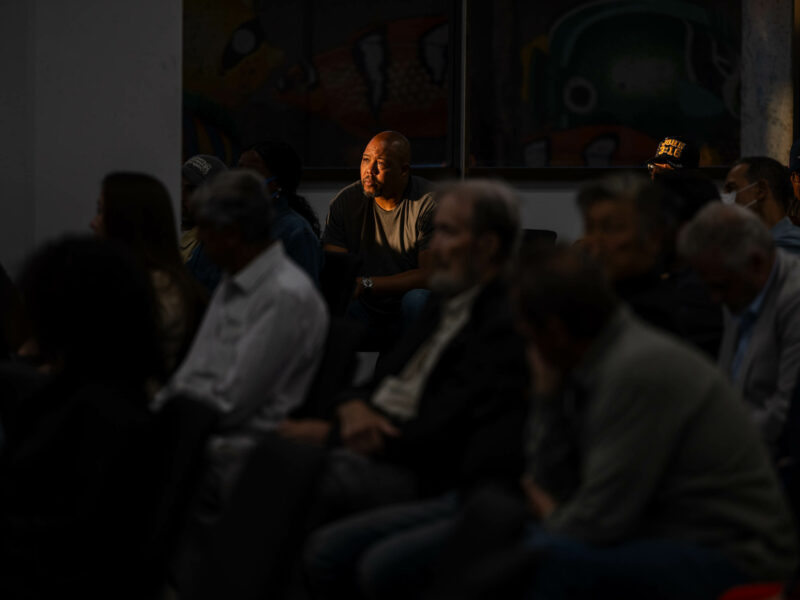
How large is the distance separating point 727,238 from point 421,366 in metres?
0.77

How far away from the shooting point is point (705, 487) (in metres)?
1.96

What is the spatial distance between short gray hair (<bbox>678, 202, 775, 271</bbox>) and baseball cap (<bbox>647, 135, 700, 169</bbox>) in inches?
107

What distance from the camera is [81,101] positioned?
4.67 meters

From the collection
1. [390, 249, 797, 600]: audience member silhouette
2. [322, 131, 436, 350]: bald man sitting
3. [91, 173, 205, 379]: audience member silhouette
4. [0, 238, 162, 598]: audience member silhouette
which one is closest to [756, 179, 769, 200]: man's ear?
[322, 131, 436, 350]: bald man sitting

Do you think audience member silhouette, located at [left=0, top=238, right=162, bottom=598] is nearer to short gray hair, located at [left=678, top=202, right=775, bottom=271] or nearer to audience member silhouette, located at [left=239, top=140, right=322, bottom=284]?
short gray hair, located at [left=678, top=202, right=775, bottom=271]

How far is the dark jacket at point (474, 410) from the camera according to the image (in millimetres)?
2408

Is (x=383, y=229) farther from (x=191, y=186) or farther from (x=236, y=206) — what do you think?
(x=236, y=206)

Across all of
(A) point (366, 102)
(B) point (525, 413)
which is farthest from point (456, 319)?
(A) point (366, 102)

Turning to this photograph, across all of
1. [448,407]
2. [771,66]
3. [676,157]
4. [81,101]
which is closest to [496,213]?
[448,407]

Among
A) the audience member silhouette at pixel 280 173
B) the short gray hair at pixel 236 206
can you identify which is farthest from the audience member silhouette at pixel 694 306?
the audience member silhouette at pixel 280 173

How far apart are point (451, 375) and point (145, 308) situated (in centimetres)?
74

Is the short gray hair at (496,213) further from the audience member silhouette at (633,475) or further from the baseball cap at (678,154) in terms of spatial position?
the baseball cap at (678,154)

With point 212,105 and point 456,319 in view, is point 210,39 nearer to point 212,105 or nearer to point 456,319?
point 212,105

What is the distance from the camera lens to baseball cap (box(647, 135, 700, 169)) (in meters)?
5.42
